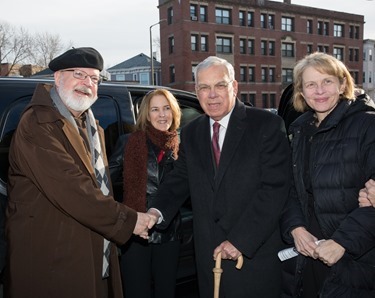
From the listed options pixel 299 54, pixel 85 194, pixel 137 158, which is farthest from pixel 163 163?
pixel 299 54

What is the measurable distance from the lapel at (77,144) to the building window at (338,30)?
47.1 meters

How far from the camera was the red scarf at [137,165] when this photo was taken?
3424mm

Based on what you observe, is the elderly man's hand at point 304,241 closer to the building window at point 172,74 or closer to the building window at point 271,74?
the building window at point 172,74

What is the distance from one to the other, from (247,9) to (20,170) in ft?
129

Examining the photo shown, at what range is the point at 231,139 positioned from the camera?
107 inches

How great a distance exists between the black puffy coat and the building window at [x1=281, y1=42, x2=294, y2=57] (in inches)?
1607

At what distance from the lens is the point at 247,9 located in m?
38.7

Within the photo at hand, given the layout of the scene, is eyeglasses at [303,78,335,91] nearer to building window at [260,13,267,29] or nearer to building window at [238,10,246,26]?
building window at [238,10,246,26]

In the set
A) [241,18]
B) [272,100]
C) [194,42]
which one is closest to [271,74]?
[272,100]

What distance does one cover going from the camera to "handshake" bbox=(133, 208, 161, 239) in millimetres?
2996

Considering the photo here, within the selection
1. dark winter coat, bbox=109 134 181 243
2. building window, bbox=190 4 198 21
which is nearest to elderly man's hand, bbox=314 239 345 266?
dark winter coat, bbox=109 134 181 243

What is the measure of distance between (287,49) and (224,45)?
26.6 feet

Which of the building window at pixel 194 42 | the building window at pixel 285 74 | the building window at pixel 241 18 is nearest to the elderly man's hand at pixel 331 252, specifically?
the building window at pixel 194 42

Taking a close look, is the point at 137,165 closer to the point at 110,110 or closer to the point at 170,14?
the point at 110,110
